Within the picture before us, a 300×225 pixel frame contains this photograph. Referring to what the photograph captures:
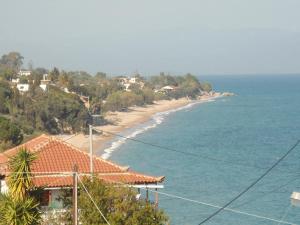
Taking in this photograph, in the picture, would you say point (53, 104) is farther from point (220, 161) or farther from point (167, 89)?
point (167, 89)

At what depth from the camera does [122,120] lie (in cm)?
10012

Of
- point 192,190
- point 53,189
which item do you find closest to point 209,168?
point 192,190

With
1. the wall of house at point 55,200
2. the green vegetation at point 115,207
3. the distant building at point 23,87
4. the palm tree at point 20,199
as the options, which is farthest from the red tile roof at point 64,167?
the distant building at point 23,87

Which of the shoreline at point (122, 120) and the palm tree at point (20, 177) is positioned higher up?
the palm tree at point (20, 177)

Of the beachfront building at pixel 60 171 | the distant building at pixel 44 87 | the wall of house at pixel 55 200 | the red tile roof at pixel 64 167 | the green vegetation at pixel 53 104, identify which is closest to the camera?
the wall of house at pixel 55 200

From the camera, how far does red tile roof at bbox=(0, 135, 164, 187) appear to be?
68.7 ft

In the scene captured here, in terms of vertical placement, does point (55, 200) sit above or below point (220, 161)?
above

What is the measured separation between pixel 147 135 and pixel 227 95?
9835 centimetres

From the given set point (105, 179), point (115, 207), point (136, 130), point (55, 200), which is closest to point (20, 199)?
point (115, 207)

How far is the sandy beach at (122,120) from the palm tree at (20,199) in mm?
43099

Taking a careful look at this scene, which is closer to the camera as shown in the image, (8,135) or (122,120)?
(8,135)

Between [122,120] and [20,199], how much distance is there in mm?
83415

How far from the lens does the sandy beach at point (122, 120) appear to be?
223 ft

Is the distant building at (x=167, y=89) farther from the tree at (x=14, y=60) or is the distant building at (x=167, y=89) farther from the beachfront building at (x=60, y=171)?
the beachfront building at (x=60, y=171)
